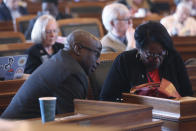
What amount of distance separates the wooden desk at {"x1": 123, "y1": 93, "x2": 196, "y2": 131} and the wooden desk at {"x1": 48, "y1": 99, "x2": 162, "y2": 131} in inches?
9.5

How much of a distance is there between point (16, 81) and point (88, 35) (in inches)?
31.7

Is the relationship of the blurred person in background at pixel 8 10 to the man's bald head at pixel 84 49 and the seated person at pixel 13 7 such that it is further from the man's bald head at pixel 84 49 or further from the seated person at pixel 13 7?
the man's bald head at pixel 84 49

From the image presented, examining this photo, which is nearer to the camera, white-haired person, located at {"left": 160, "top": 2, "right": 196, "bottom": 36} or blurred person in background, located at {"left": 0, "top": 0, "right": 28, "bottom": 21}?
white-haired person, located at {"left": 160, "top": 2, "right": 196, "bottom": 36}

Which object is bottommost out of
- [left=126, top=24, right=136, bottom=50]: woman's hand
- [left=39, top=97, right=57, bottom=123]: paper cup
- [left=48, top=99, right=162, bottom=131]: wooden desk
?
[left=48, top=99, right=162, bottom=131]: wooden desk

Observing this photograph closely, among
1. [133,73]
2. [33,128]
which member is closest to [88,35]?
[133,73]

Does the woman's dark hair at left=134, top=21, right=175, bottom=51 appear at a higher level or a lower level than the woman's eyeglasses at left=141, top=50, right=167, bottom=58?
higher

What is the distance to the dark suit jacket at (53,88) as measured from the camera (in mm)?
2383

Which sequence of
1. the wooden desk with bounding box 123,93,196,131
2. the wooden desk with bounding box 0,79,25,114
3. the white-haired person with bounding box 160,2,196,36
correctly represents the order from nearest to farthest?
the wooden desk with bounding box 123,93,196,131 → the wooden desk with bounding box 0,79,25,114 → the white-haired person with bounding box 160,2,196,36

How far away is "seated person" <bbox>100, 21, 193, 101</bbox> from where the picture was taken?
9.52 feet

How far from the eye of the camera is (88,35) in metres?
2.61

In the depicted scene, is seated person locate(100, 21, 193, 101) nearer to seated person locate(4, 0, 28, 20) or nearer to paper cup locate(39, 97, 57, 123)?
paper cup locate(39, 97, 57, 123)

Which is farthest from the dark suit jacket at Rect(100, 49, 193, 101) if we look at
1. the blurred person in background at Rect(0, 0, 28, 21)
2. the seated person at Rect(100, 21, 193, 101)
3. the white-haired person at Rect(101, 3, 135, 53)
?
the blurred person in background at Rect(0, 0, 28, 21)

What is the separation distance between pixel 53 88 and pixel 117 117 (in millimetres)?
488

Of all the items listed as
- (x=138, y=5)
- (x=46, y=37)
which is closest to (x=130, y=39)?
(x=46, y=37)
